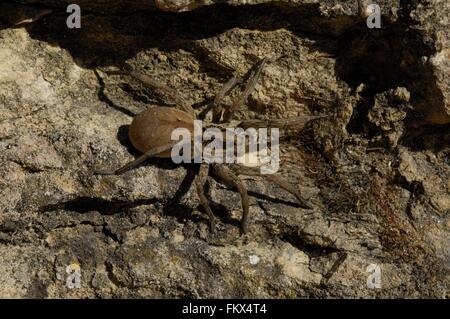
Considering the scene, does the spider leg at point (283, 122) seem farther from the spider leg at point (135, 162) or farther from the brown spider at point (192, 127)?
the spider leg at point (135, 162)

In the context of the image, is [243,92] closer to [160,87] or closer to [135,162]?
[160,87]

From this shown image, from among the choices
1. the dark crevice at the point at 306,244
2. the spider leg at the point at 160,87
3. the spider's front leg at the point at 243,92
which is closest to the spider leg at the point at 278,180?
the dark crevice at the point at 306,244

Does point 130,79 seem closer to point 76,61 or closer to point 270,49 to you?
point 76,61

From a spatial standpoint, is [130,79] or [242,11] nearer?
[242,11]

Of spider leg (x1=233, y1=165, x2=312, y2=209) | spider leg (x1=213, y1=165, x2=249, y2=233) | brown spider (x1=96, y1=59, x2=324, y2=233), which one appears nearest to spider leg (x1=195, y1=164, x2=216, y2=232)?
brown spider (x1=96, y1=59, x2=324, y2=233)

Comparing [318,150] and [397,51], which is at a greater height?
[397,51]

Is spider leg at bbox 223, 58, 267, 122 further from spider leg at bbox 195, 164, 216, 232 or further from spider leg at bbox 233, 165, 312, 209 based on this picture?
spider leg at bbox 195, 164, 216, 232

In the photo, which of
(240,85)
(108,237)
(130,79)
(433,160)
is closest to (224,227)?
(108,237)

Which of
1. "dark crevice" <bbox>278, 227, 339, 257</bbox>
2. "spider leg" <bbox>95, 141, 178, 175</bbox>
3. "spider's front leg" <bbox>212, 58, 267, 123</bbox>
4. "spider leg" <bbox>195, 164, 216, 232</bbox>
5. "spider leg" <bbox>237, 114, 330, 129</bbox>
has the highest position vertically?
"spider's front leg" <bbox>212, 58, 267, 123</bbox>
